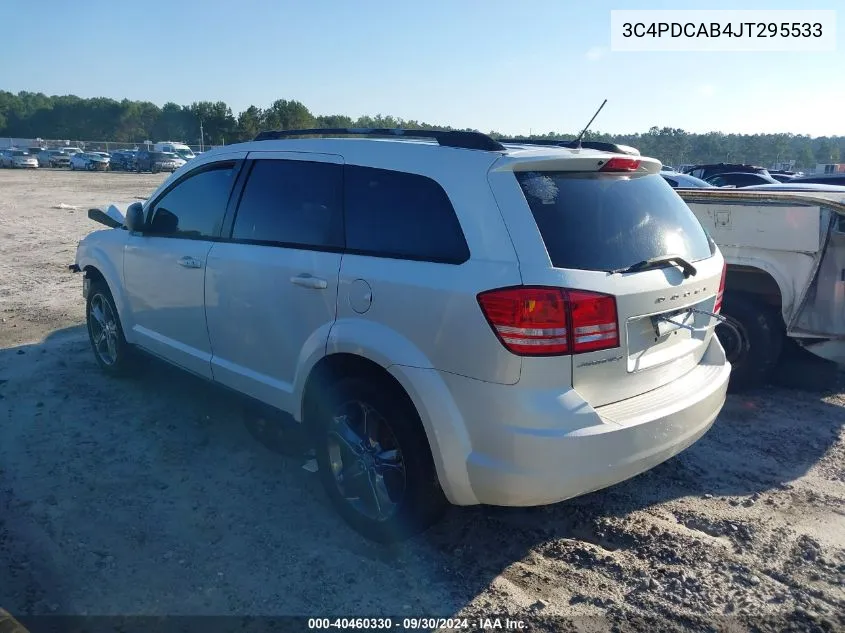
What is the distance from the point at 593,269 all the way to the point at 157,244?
3.17 meters

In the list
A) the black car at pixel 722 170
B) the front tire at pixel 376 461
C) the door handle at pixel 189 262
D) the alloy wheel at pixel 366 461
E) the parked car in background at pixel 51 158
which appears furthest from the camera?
the parked car in background at pixel 51 158

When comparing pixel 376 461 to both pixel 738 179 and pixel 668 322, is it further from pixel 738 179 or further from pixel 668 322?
pixel 738 179

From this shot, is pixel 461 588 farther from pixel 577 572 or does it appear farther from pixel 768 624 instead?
pixel 768 624

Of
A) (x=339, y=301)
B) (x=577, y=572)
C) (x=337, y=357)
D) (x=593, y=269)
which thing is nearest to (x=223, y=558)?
Result: (x=337, y=357)

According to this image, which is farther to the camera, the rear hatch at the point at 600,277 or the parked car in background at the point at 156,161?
the parked car in background at the point at 156,161

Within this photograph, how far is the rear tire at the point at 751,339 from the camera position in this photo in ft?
17.2

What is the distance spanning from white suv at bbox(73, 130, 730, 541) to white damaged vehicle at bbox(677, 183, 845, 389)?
1678 millimetres

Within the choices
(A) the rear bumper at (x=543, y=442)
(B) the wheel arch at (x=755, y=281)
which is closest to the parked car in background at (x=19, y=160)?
(B) the wheel arch at (x=755, y=281)

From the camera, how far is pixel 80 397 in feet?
16.5

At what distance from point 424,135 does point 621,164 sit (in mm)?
1031

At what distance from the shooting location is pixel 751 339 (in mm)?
5285

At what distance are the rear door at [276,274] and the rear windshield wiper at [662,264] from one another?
1396mm

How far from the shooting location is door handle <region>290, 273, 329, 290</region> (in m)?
3.30

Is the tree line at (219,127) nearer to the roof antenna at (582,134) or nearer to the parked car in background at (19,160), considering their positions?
the parked car in background at (19,160)
